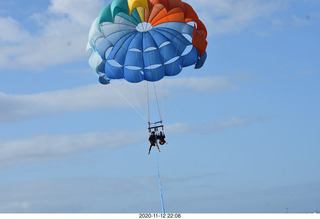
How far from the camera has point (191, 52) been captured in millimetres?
38969

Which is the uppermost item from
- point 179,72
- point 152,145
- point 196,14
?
point 196,14

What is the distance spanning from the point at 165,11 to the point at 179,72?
3.78 metres

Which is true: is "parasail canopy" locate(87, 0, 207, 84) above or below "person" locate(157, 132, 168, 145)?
above

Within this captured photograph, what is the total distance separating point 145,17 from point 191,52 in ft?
11.1

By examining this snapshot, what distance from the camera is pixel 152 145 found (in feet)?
121

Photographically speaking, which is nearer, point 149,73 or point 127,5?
point 127,5

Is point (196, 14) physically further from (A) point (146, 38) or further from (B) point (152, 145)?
(B) point (152, 145)

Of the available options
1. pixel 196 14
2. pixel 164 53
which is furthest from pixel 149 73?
pixel 196 14

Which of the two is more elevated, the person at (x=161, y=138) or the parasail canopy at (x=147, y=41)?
the parasail canopy at (x=147, y=41)

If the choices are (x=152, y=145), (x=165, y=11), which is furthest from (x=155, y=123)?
(x=165, y=11)

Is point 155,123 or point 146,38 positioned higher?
point 146,38

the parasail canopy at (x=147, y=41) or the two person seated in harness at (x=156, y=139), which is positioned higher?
the parasail canopy at (x=147, y=41)

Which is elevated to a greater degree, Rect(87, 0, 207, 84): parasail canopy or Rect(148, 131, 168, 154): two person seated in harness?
Rect(87, 0, 207, 84): parasail canopy

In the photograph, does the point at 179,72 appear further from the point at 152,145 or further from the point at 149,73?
the point at 152,145
